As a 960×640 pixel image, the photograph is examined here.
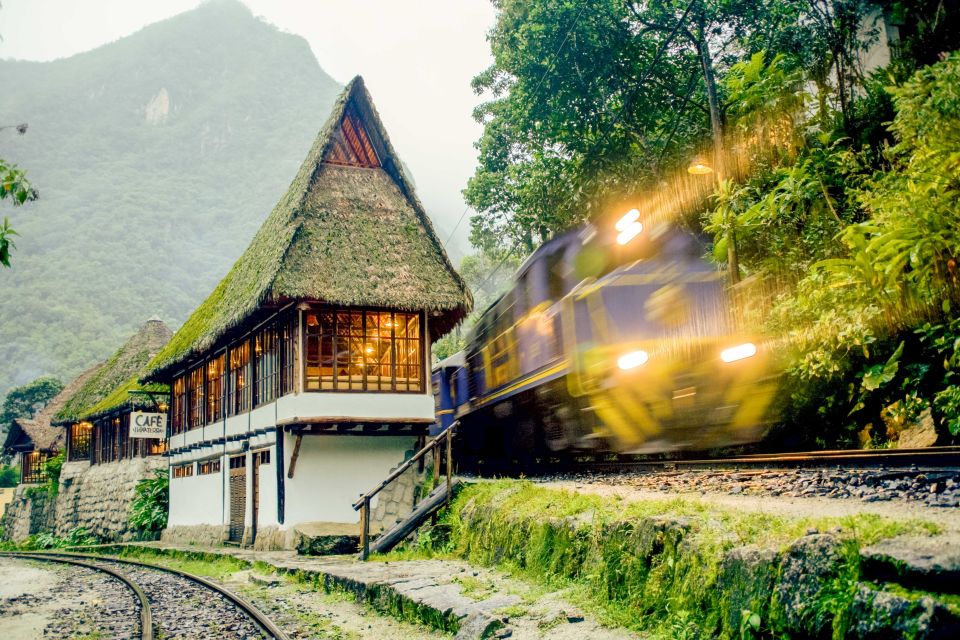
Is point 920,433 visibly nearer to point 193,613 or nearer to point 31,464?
point 193,613

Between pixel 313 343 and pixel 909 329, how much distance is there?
10.9m

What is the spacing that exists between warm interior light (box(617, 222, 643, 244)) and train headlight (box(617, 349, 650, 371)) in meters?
2.33

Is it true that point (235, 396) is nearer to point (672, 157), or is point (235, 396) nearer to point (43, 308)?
point (672, 157)

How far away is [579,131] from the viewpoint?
2114 cm

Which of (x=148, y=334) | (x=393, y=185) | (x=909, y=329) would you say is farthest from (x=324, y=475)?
(x=148, y=334)

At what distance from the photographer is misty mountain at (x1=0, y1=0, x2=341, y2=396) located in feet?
274

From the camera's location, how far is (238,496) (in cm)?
1803

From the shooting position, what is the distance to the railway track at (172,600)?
26.5ft

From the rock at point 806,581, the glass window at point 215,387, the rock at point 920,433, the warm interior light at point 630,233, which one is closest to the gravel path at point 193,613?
the rock at point 806,581

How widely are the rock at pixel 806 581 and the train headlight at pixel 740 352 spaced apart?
22.4ft


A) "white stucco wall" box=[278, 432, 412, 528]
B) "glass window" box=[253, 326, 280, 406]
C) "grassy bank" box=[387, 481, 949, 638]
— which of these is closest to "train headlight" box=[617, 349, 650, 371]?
"grassy bank" box=[387, 481, 949, 638]

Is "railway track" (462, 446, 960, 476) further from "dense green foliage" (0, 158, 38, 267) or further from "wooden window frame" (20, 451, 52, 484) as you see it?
"wooden window frame" (20, 451, 52, 484)

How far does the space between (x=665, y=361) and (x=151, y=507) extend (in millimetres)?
19328

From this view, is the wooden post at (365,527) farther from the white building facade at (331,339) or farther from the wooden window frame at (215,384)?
the wooden window frame at (215,384)
